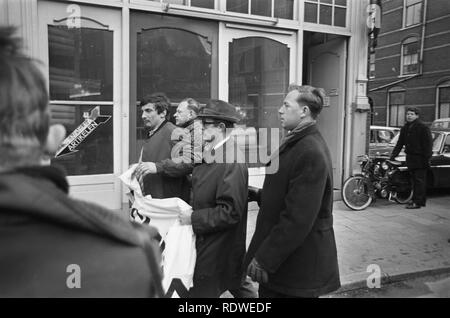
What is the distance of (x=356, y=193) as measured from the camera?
7.59m

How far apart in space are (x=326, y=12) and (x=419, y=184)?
3.74 meters

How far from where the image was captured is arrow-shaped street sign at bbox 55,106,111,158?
218 inches

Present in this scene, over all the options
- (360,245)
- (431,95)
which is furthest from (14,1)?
(431,95)

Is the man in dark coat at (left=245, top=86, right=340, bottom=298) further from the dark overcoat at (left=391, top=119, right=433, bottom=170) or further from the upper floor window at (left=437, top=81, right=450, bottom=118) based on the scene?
the upper floor window at (left=437, top=81, right=450, bottom=118)

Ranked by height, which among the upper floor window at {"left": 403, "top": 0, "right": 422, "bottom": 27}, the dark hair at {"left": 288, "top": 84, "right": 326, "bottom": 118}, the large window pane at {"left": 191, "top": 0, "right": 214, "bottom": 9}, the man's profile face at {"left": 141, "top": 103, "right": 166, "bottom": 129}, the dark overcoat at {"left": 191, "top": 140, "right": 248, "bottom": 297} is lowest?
the dark overcoat at {"left": 191, "top": 140, "right": 248, "bottom": 297}

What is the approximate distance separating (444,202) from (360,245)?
4.15m

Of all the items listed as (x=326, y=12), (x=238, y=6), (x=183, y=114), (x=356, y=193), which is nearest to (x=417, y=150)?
(x=356, y=193)

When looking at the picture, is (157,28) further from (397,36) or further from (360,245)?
(397,36)

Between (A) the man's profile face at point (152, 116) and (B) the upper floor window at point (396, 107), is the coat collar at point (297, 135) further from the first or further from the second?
(B) the upper floor window at point (396, 107)

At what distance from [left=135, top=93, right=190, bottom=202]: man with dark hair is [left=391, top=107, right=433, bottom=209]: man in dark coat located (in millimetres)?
5710

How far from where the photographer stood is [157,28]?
237 inches

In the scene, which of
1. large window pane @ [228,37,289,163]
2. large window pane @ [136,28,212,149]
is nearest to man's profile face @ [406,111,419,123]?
large window pane @ [228,37,289,163]

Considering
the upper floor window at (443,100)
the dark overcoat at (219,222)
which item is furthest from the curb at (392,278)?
the upper floor window at (443,100)

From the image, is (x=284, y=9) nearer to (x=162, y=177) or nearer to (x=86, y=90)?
(x=86, y=90)
